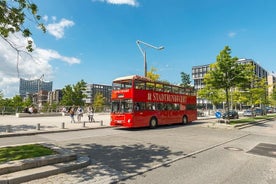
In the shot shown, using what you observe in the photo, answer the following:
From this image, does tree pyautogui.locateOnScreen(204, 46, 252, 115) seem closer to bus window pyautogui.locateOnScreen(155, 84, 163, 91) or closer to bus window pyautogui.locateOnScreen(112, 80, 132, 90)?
bus window pyautogui.locateOnScreen(155, 84, 163, 91)

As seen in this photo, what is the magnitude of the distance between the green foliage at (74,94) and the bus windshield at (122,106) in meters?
42.8

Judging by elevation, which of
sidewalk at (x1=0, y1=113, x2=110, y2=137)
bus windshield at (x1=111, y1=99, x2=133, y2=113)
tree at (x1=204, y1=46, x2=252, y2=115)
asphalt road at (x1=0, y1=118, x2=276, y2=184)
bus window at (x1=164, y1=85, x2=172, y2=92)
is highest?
tree at (x1=204, y1=46, x2=252, y2=115)

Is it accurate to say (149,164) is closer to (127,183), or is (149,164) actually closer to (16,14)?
(127,183)

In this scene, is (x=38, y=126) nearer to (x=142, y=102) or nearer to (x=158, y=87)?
(x=142, y=102)

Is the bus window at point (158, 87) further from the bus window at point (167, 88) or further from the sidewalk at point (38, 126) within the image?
the sidewalk at point (38, 126)

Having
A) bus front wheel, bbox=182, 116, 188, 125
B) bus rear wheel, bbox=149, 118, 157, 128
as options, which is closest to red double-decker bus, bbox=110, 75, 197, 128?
bus rear wheel, bbox=149, 118, 157, 128

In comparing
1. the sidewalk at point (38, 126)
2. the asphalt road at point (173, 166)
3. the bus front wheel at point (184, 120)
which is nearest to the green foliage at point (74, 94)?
the sidewalk at point (38, 126)

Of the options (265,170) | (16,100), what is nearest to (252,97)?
(265,170)

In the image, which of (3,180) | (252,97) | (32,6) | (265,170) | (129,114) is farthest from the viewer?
(252,97)

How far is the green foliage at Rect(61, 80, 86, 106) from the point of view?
58375 millimetres

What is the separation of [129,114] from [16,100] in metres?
71.1

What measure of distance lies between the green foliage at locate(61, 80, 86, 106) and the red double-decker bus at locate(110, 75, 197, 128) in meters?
42.5

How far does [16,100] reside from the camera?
7381 cm

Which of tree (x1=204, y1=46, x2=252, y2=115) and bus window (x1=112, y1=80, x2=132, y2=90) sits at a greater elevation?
tree (x1=204, y1=46, x2=252, y2=115)
